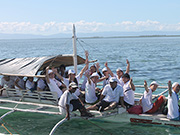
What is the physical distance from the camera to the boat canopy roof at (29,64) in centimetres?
931

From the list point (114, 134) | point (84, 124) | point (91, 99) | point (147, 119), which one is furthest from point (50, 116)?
point (147, 119)

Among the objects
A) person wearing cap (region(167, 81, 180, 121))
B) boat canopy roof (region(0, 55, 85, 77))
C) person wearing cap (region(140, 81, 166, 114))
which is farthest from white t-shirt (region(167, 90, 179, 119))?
boat canopy roof (region(0, 55, 85, 77))

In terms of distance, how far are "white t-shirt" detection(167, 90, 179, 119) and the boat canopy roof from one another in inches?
158

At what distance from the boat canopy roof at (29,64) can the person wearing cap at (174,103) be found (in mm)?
3991

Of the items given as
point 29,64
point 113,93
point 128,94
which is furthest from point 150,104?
point 29,64

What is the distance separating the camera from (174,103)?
7.62 metres

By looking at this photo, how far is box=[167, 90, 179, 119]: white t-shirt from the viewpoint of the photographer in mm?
7547

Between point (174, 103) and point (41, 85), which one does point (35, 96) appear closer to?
point (41, 85)

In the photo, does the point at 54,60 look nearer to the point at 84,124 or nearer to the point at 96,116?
the point at 84,124

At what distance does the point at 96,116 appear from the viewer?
316 inches

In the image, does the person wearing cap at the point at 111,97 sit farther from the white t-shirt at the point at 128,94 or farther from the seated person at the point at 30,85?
the seated person at the point at 30,85

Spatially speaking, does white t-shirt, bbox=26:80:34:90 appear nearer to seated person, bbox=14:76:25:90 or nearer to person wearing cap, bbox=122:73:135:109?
seated person, bbox=14:76:25:90

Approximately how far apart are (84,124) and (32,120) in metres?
2.06

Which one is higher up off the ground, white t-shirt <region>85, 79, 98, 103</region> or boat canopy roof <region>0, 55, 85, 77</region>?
boat canopy roof <region>0, 55, 85, 77</region>
